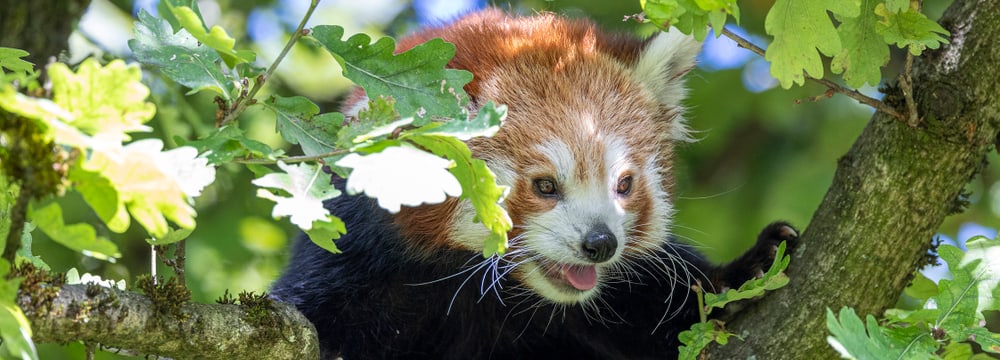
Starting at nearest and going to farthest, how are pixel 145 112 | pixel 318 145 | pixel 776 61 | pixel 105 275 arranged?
pixel 145 112, pixel 318 145, pixel 776 61, pixel 105 275

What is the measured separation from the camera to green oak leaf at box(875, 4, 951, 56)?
11.1 ft

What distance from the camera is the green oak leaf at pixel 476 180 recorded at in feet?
8.78

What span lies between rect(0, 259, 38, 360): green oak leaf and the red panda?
2.24 meters

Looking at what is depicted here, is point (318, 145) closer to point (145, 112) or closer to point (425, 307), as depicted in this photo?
point (145, 112)

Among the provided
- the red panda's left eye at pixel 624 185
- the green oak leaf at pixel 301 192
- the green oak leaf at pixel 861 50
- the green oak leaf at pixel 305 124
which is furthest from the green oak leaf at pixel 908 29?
the green oak leaf at pixel 301 192

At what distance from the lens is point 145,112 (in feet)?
7.52

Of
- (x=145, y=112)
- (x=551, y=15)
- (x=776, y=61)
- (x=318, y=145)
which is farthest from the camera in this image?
(x=551, y=15)

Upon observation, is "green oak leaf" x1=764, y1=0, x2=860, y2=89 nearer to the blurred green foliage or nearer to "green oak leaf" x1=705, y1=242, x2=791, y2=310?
"green oak leaf" x1=705, y1=242, x2=791, y2=310

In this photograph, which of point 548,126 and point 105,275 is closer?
point 548,126

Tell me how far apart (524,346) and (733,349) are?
1365 mm

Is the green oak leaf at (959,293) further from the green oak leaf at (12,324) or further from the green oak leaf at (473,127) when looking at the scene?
the green oak leaf at (12,324)

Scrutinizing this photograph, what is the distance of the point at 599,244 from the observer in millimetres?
3994

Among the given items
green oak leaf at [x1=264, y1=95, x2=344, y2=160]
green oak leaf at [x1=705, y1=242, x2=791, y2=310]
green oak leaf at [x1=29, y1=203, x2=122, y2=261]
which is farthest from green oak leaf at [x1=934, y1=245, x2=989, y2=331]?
green oak leaf at [x1=29, y1=203, x2=122, y2=261]

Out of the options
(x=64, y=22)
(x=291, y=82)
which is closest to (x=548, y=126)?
(x=64, y=22)
